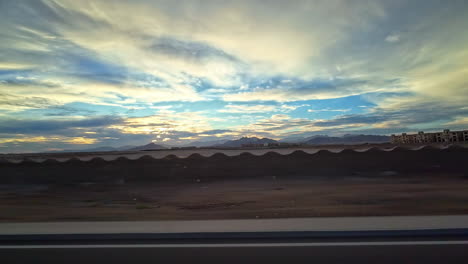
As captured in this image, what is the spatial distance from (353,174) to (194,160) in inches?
384

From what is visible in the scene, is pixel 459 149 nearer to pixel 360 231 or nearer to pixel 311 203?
pixel 311 203

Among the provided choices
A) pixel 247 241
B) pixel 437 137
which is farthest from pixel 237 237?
pixel 437 137

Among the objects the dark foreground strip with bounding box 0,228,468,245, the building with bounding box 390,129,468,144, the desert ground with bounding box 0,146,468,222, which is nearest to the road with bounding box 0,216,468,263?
the dark foreground strip with bounding box 0,228,468,245

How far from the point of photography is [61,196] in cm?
1512

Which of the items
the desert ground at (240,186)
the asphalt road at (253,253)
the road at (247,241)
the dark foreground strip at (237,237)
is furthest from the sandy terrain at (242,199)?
the asphalt road at (253,253)

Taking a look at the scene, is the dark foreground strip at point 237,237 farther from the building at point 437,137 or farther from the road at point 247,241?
the building at point 437,137

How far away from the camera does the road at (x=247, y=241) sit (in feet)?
16.0

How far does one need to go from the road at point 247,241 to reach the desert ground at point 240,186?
2.88m

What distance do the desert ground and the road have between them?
288 cm

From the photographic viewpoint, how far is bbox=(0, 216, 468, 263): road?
4.88m

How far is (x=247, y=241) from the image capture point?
18.9 feet

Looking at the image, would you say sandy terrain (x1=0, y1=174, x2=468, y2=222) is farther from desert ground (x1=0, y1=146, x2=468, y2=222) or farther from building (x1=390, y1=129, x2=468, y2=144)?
building (x1=390, y1=129, x2=468, y2=144)

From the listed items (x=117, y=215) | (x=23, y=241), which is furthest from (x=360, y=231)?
(x=117, y=215)

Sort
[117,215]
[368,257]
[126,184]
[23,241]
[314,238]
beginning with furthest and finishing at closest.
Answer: [126,184] → [117,215] → [23,241] → [314,238] → [368,257]
